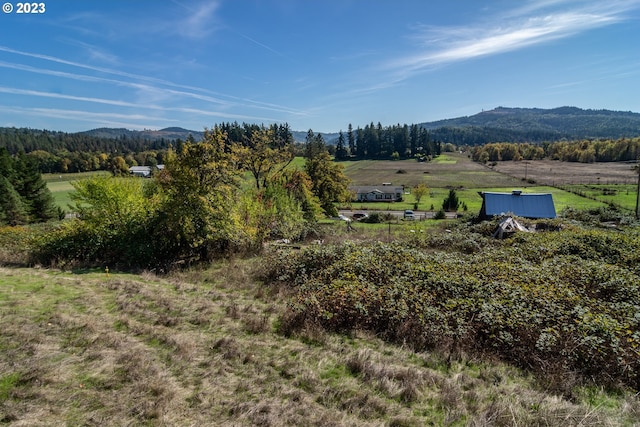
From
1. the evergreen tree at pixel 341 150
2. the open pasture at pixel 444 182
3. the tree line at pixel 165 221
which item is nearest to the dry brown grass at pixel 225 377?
the tree line at pixel 165 221

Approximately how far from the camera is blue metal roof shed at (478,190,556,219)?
34406mm

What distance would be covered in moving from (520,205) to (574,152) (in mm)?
135981

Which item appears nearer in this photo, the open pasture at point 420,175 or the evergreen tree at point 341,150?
the open pasture at point 420,175

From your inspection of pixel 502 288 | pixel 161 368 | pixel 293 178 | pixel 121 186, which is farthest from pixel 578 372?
pixel 293 178

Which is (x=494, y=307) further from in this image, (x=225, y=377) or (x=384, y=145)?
(x=384, y=145)

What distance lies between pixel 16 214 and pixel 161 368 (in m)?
Answer: 44.9

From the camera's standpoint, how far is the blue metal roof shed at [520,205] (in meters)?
34.4

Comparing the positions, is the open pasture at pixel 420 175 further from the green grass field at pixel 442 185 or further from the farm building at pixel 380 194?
the farm building at pixel 380 194

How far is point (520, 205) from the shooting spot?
3547 cm

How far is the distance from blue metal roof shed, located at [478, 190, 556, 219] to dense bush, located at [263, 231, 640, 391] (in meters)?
23.9

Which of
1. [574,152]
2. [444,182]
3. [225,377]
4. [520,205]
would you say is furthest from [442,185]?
[574,152]

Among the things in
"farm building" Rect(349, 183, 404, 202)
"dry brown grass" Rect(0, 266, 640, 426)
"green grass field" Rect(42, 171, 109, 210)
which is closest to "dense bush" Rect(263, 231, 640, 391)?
"dry brown grass" Rect(0, 266, 640, 426)

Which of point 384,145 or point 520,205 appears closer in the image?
point 520,205

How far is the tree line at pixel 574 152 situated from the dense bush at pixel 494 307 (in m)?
149
